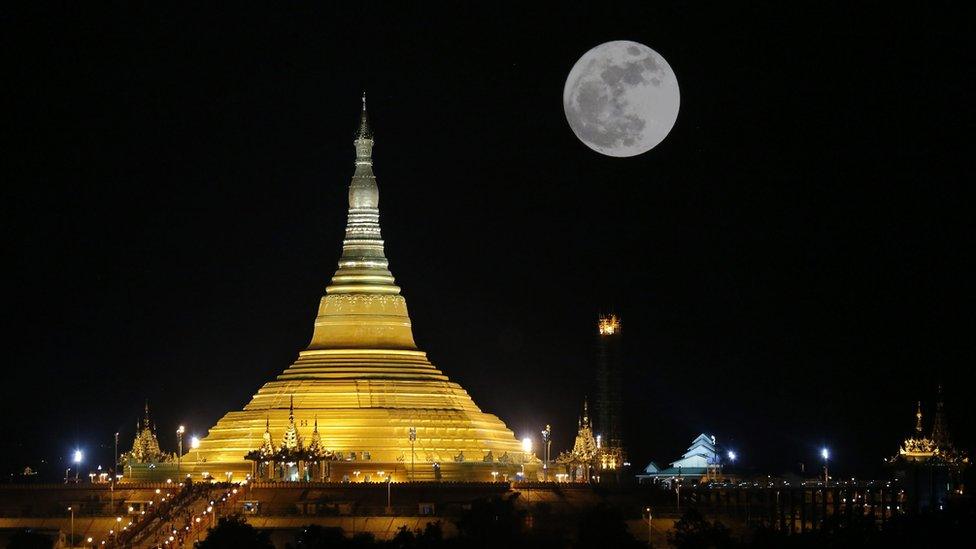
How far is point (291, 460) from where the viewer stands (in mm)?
94188

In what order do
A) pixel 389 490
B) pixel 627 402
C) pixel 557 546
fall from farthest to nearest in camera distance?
pixel 627 402 < pixel 389 490 < pixel 557 546

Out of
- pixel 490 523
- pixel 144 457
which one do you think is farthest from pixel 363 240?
pixel 490 523

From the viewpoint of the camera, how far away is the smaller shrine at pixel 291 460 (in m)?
94.3

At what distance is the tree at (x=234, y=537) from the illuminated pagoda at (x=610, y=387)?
105ft

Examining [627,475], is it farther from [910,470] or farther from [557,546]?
[557,546]

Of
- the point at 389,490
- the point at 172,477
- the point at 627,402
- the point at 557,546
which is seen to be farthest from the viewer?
the point at 627,402

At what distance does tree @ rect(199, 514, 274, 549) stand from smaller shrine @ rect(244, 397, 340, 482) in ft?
38.5

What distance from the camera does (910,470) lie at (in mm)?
96688

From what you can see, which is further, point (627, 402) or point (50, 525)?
point (627, 402)

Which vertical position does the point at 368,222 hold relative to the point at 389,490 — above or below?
above

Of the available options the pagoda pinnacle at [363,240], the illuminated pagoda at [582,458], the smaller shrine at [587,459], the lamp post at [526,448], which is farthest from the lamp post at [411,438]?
the pagoda pinnacle at [363,240]

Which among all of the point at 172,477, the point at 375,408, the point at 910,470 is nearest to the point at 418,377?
the point at 375,408

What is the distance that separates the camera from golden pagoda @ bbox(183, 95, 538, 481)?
96.2 m

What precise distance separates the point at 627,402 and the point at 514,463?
1859cm
